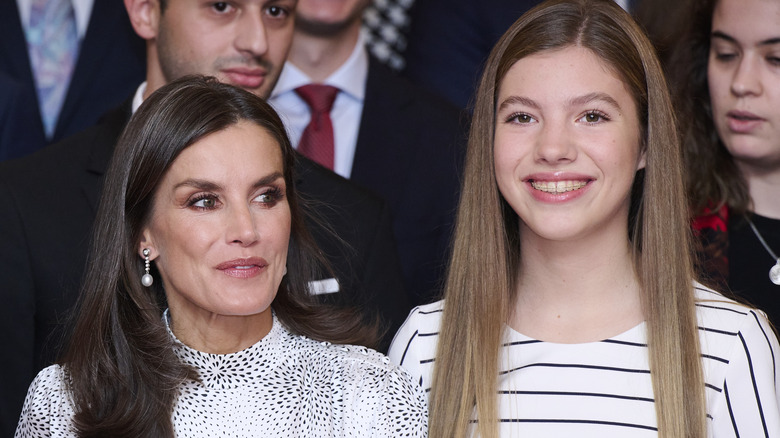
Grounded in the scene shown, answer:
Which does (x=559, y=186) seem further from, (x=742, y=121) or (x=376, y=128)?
(x=376, y=128)

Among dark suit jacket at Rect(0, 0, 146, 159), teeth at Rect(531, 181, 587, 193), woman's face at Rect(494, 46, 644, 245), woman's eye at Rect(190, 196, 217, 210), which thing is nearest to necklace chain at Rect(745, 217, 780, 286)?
woman's face at Rect(494, 46, 644, 245)

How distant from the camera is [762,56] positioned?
312cm

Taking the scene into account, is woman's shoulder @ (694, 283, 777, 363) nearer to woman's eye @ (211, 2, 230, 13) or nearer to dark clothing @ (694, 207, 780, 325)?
dark clothing @ (694, 207, 780, 325)

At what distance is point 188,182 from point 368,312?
0.77m

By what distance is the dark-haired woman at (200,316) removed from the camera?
2510 millimetres

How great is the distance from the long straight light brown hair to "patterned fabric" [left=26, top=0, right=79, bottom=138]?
6.27ft

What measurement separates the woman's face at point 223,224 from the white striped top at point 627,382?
1.59 feet

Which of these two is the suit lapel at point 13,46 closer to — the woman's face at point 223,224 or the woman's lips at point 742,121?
the woman's face at point 223,224

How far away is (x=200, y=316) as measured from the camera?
2621mm

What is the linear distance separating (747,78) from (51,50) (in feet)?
7.73

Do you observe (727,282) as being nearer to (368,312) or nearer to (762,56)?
(762,56)

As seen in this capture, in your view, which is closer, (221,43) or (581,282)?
(581,282)

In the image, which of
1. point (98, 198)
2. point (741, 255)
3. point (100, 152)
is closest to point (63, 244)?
point (98, 198)

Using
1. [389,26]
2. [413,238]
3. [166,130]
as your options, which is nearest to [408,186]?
[413,238]
